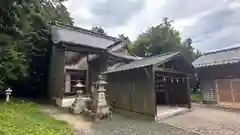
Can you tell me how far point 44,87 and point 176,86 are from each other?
1180 cm

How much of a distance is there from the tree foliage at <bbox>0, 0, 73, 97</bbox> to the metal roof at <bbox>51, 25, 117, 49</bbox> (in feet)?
3.35

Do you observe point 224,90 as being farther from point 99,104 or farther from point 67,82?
point 67,82

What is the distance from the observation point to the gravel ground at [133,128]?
631 cm

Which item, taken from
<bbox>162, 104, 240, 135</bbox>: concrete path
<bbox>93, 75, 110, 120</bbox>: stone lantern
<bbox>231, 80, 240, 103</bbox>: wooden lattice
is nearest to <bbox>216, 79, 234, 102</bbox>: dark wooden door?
<bbox>231, 80, 240, 103</bbox>: wooden lattice

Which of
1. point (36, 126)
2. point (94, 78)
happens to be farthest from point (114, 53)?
point (36, 126)

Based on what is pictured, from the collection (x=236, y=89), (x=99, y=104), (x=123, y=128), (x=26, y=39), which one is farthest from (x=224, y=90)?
(x=26, y=39)

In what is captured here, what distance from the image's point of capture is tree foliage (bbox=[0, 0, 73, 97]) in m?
6.99

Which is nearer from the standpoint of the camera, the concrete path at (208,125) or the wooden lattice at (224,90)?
the concrete path at (208,125)

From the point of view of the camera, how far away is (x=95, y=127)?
724 cm

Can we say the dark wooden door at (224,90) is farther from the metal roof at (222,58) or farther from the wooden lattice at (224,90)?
the metal roof at (222,58)

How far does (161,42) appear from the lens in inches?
857

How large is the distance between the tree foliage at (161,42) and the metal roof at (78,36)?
6.01 m

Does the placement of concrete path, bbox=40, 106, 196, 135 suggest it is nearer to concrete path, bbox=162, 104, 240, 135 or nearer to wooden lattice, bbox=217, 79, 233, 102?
concrete path, bbox=162, 104, 240, 135

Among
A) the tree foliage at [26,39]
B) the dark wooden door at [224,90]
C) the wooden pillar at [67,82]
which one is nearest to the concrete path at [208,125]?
the dark wooden door at [224,90]
